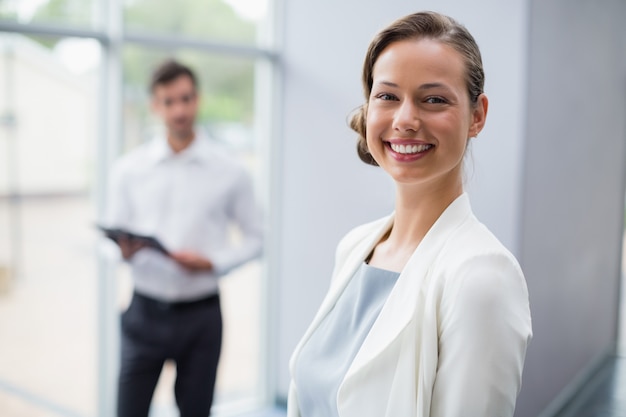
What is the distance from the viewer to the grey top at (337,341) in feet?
3.96

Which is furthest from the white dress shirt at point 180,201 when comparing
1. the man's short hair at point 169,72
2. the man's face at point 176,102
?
the man's short hair at point 169,72

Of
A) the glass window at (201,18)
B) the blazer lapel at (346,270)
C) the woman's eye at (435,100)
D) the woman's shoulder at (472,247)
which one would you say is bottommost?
the blazer lapel at (346,270)

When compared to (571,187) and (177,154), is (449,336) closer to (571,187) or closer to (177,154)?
(177,154)

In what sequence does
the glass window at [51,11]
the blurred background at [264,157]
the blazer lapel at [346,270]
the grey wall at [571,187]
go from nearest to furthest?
the blazer lapel at [346,270], the glass window at [51,11], the blurred background at [264,157], the grey wall at [571,187]

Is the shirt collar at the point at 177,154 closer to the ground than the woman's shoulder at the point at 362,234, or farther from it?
farther from it

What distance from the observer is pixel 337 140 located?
11.9 ft

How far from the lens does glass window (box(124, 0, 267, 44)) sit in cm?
338

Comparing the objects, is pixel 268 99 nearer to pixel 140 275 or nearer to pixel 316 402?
pixel 140 275

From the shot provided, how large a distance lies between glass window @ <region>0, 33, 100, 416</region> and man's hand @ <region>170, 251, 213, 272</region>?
82cm

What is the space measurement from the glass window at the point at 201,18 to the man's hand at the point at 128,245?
3.99 ft

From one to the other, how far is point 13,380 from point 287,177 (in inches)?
68.7

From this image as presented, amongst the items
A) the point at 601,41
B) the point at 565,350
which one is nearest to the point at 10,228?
the point at 565,350

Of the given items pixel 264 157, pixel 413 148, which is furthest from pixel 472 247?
pixel 264 157

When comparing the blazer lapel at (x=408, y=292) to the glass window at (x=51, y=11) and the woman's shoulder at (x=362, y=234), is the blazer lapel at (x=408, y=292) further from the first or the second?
the glass window at (x=51, y=11)
